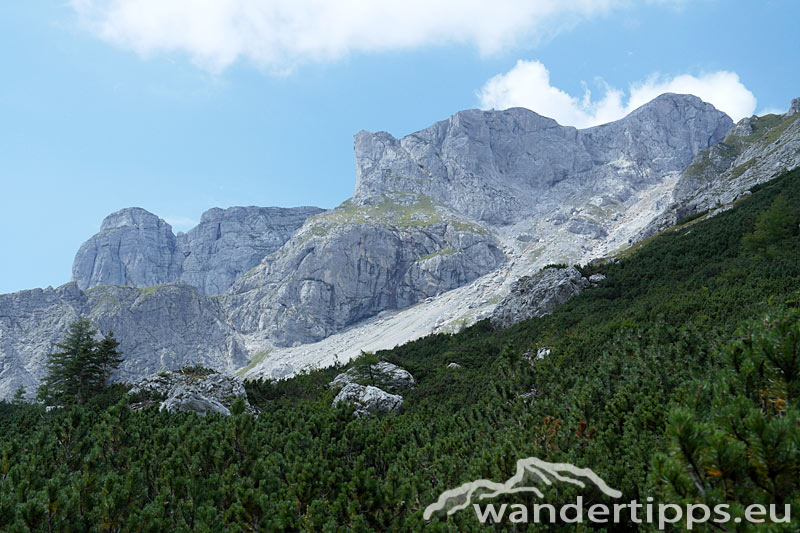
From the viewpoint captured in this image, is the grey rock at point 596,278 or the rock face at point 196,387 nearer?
the rock face at point 196,387

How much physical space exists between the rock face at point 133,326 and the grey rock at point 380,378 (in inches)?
5815

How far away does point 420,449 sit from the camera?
15.0m

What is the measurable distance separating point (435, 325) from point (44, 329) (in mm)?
157658

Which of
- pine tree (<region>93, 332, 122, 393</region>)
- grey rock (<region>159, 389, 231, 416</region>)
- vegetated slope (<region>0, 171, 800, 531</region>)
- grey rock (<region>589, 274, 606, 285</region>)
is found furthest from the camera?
grey rock (<region>589, 274, 606, 285</region>)

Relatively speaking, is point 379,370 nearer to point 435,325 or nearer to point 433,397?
point 433,397

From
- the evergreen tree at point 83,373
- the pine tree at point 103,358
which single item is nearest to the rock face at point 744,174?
the pine tree at point 103,358

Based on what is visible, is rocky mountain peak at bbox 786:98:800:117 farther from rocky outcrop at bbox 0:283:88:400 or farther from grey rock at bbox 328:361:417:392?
rocky outcrop at bbox 0:283:88:400

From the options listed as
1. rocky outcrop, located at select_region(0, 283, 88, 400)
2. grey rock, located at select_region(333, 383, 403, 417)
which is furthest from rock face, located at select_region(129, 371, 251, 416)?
rocky outcrop, located at select_region(0, 283, 88, 400)

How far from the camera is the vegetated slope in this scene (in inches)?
245

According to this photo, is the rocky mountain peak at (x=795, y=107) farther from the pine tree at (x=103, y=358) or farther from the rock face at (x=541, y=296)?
the pine tree at (x=103, y=358)

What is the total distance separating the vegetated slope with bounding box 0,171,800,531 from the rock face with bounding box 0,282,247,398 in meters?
169

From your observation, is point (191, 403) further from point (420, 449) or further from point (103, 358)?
point (103, 358)

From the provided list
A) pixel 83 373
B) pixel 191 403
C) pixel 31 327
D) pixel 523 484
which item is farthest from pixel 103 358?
pixel 31 327

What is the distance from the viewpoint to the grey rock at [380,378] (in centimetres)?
3706
